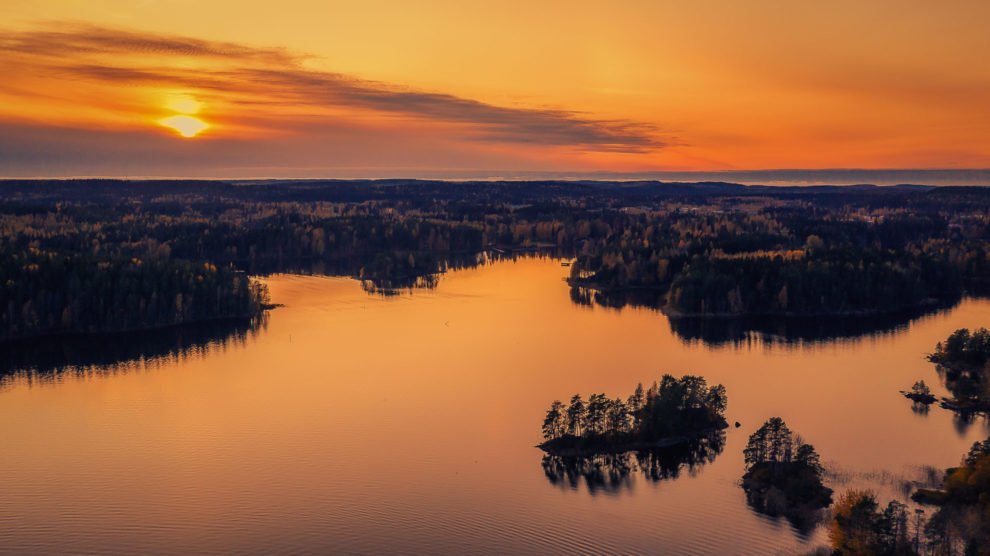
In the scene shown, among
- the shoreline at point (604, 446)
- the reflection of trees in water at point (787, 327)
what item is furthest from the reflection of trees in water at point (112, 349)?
the reflection of trees in water at point (787, 327)

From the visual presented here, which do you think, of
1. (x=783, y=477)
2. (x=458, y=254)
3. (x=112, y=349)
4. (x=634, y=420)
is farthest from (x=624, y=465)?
(x=458, y=254)

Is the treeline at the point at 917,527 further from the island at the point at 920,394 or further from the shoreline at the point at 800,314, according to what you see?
the shoreline at the point at 800,314

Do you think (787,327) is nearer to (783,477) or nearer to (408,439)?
(783,477)

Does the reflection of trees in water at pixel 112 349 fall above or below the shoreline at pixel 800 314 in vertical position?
below

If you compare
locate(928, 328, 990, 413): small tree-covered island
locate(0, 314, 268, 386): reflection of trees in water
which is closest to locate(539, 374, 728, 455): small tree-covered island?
locate(928, 328, 990, 413): small tree-covered island

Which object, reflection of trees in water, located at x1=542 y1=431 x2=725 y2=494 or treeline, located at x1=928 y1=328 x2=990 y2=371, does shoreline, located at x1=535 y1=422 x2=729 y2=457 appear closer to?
reflection of trees in water, located at x1=542 y1=431 x2=725 y2=494

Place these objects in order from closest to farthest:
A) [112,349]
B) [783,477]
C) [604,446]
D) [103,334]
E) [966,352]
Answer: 1. [783,477]
2. [604,446]
3. [966,352]
4. [112,349]
5. [103,334]
